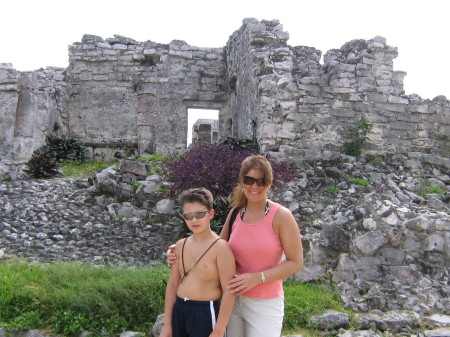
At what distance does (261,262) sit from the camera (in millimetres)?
3051

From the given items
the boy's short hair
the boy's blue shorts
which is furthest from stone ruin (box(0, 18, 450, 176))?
the boy's blue shorts

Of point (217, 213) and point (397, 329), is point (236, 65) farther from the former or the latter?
point (397, 329)

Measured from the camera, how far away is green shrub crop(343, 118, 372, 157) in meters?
8.20

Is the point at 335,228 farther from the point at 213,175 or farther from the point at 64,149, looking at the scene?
the point at 64,149

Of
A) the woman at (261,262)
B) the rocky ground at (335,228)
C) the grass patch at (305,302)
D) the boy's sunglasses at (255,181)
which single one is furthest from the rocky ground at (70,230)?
the boy's sunglasses at (255,181)

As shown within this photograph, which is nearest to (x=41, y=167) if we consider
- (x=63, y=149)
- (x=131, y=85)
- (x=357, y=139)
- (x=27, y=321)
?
(x=63, y=149)

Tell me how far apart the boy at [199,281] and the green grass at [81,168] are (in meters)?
6.64

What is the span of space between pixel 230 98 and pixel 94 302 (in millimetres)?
8006

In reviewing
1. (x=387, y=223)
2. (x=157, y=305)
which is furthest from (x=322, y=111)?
(x=157, y=305)

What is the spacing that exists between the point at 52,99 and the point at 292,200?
22.8 feet

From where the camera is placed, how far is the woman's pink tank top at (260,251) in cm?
305

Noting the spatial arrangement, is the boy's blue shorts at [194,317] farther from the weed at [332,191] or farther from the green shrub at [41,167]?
the green shrub at [41,167]

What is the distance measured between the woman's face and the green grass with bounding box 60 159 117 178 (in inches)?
267

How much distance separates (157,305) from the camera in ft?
15.0
